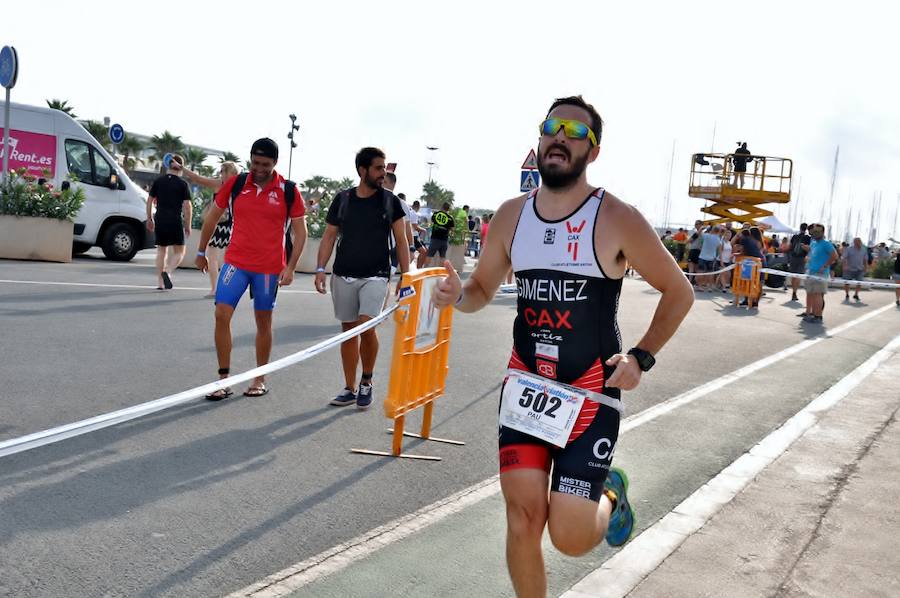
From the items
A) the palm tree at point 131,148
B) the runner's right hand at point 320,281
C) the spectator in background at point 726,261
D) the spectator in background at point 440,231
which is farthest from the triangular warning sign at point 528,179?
the palm tree at point 131,148

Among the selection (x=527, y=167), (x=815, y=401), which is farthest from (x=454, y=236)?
(x=815, y=401)

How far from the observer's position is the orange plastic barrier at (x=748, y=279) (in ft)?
69.7

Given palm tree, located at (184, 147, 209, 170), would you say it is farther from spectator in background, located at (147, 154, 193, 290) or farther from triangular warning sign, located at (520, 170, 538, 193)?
triangular warning sign, located at (520, 170, 538, 193)

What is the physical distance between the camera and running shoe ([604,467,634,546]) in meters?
3.81

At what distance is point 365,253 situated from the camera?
749 centimetres

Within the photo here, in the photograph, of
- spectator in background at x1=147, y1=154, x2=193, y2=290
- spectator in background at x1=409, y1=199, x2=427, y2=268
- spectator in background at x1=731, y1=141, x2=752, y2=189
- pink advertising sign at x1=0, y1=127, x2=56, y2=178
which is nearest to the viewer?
spectator in background at x1=147, y1=154, x2=193, y2=290

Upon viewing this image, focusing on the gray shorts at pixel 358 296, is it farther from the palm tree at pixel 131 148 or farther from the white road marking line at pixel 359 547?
the palm tree at pixel 131 148

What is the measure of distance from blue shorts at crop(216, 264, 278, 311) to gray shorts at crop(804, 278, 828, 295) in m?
13.3

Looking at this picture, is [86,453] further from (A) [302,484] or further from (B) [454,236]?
(B) [454,236]

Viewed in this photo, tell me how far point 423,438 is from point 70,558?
2990 millimetres

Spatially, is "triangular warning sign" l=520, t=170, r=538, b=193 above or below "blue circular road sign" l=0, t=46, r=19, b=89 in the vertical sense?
below

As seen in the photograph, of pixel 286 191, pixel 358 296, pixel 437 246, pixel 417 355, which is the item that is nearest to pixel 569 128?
pixel 417 355

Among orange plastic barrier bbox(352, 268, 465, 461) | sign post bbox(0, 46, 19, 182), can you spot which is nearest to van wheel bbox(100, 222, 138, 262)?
sign post bbox(0, 46, 19, 182)

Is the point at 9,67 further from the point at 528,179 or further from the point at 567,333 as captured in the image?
the point at 567,333
